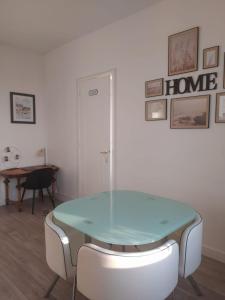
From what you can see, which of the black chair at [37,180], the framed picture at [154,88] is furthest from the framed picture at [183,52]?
the black chair at [37,180]

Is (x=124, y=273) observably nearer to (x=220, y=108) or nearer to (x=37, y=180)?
(x=220, y=108)

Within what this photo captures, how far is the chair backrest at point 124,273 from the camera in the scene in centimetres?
123

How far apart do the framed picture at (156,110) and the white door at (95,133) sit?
2.13 ft

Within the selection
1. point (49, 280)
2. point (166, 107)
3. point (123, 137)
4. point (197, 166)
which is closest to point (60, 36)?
point (123, 137)

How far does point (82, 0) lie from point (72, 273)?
2686mm

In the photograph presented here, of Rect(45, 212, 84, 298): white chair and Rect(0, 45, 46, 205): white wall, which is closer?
Rect(45, 212, 84, 298): white chair

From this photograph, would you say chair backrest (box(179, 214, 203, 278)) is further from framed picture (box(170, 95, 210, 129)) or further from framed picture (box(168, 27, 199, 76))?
framed picture (box(168, 27, 199, 76))

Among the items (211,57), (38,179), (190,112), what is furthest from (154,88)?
(38,179)

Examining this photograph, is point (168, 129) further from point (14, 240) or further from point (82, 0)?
point (14, 240)

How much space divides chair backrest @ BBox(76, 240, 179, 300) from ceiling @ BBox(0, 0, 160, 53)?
2.62 meters

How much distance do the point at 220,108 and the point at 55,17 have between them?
7.60 ft

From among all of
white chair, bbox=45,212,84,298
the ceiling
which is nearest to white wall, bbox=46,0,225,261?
the ceiling

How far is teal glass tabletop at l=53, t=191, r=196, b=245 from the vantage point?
1.41 m

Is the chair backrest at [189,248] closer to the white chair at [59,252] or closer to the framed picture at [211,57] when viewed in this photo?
the white chair at [59,252]
